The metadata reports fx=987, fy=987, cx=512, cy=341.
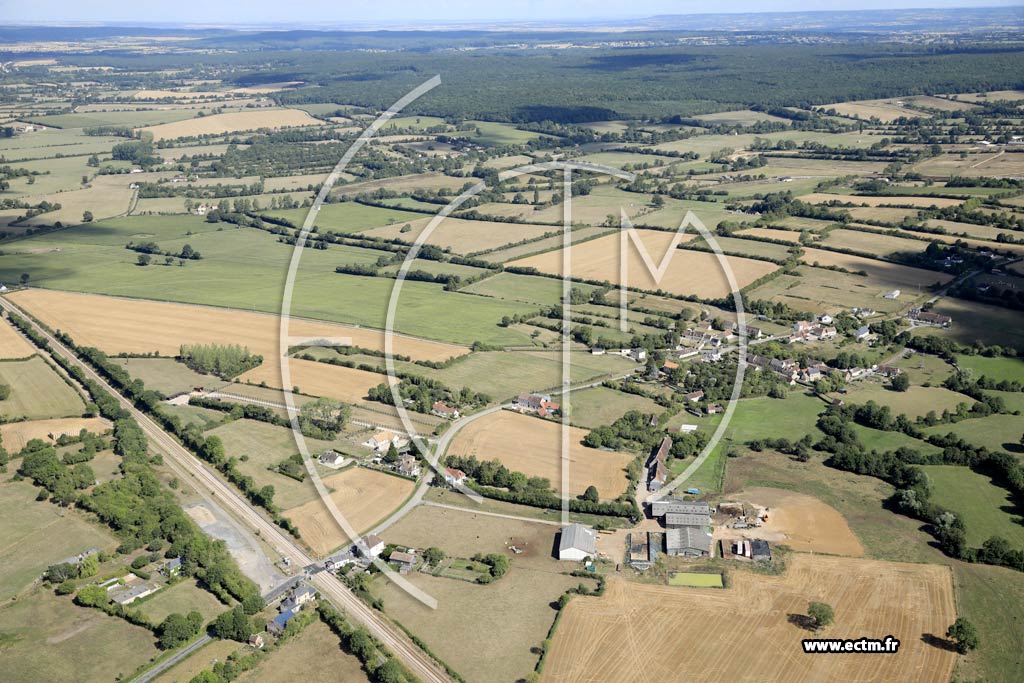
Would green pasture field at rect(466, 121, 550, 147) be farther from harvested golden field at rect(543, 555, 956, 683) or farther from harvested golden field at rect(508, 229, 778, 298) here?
harvested golden field at rect(543, 555, 956, 683)

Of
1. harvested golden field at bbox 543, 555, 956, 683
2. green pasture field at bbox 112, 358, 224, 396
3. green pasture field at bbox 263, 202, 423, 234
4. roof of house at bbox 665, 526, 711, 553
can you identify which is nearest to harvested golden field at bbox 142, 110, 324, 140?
green pasture field at bbox 263, 202, 423, 234

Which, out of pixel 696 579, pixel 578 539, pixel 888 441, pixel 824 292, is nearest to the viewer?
pixel 696 579

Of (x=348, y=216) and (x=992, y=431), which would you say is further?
(x=348, y=216)

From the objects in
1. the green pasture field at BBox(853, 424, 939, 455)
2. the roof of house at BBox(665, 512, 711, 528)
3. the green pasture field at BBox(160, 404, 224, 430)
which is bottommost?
the roof of house at BBox(665, 512, 711, 528)

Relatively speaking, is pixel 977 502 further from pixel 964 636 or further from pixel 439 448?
pixel 439 448

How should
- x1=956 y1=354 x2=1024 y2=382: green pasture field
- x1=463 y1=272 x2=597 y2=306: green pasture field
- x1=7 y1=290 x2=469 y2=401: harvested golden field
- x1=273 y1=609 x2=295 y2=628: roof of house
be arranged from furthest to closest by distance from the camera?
x1=463 y1=272 x2=597 y2=306: green pasture field
x1=7 y1=290 x2=469 y2=401: harvested golden field
x1=956 y1=354 x2=1024 y2=382: green pasture field
x1=273 y1=609 x2=295 y2=628: roof of house

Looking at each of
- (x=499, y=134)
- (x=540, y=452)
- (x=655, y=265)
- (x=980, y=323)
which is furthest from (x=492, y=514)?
(x=499, y=134)

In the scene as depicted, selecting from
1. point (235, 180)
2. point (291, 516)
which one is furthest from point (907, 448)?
point (235, 180)
